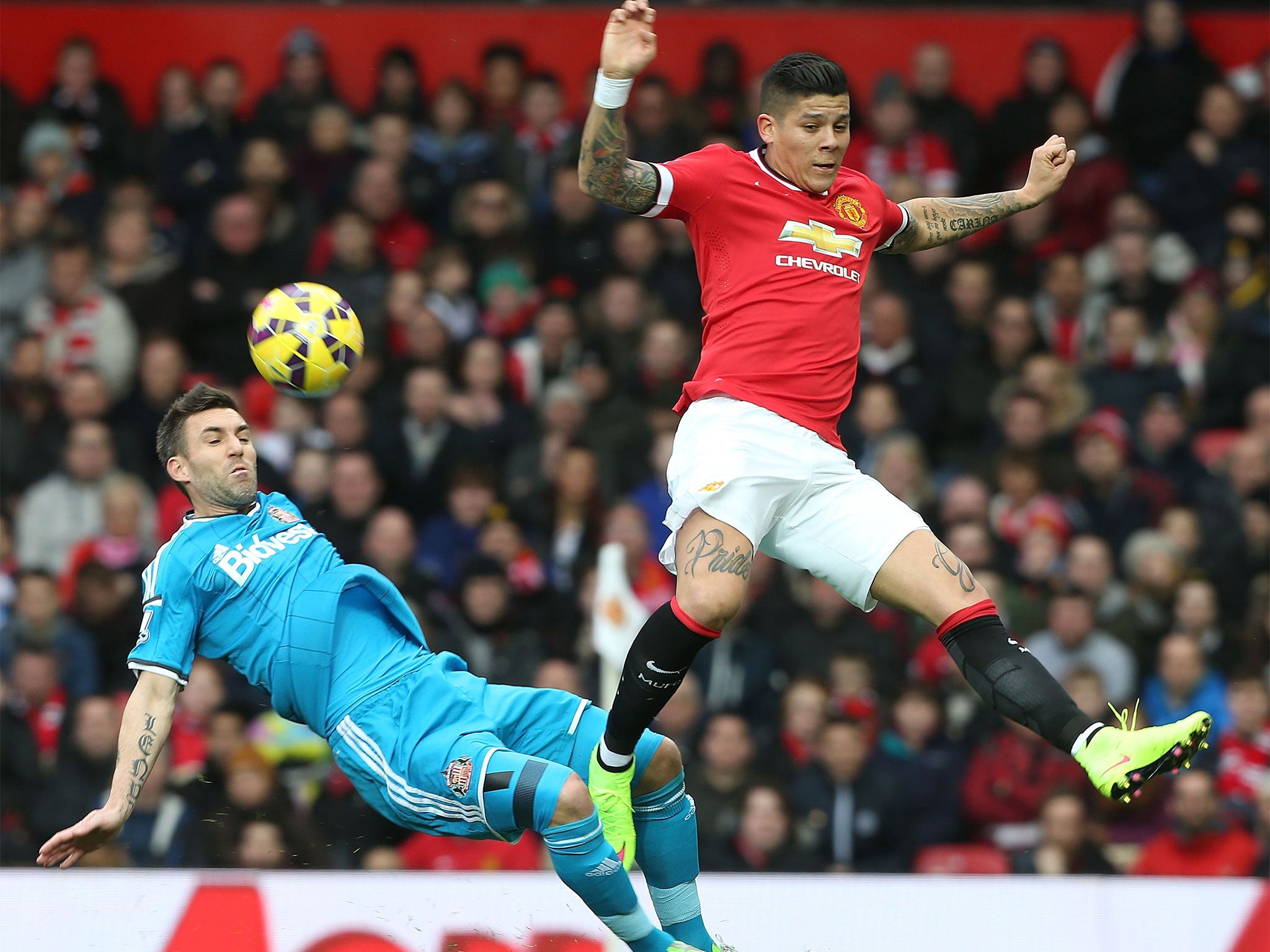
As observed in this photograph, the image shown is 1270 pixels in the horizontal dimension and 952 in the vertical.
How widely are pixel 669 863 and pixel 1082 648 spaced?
13.6 feet

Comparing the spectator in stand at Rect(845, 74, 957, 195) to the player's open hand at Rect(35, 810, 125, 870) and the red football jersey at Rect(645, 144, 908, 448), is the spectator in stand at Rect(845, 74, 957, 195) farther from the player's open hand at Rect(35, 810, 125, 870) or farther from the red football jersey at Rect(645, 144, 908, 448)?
the player's open hand at Rect(35, 810, 125, 870)

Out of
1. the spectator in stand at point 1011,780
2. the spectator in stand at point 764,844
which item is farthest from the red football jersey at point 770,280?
the spectator in stand at point 1011,780

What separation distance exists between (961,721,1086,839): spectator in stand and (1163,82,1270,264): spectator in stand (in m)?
4.28

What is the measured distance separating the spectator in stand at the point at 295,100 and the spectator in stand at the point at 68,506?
2790mm

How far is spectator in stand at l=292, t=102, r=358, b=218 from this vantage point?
38.8 feet

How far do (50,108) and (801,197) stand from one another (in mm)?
7839

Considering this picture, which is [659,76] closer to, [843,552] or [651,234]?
[651,234]

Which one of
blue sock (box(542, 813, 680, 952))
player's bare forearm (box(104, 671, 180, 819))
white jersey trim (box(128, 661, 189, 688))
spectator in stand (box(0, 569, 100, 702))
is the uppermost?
white jersey trim (box(128, 661, 189, 688))

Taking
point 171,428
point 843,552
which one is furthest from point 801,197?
point 171,428

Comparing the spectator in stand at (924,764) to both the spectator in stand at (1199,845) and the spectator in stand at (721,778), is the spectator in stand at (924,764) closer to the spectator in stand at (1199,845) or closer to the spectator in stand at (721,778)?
the spectator in stand at (721,778)

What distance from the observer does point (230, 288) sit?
1112 centimetres

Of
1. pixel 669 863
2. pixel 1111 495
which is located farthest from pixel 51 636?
pixel 1111 495

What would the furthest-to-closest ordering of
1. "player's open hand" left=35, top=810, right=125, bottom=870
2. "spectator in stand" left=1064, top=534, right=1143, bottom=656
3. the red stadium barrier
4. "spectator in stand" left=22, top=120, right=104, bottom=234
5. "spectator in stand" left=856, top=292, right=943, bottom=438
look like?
the red stadium barrier → "spectator in stand" left=22, top=120, right=104, bottom=234 → "spectator in stand" left=856, top=292, right=943, bottom=438 → "spectator in stand" left=1064, top=534, right=1143, bottom=656 → "player's open hand" left=35, top=810, right=125, bottom=870

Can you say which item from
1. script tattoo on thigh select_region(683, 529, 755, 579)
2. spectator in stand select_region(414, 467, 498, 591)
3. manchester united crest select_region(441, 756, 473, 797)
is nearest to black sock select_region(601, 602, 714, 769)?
script tattoo on thigh select_region(683, 529, 755, 579)
